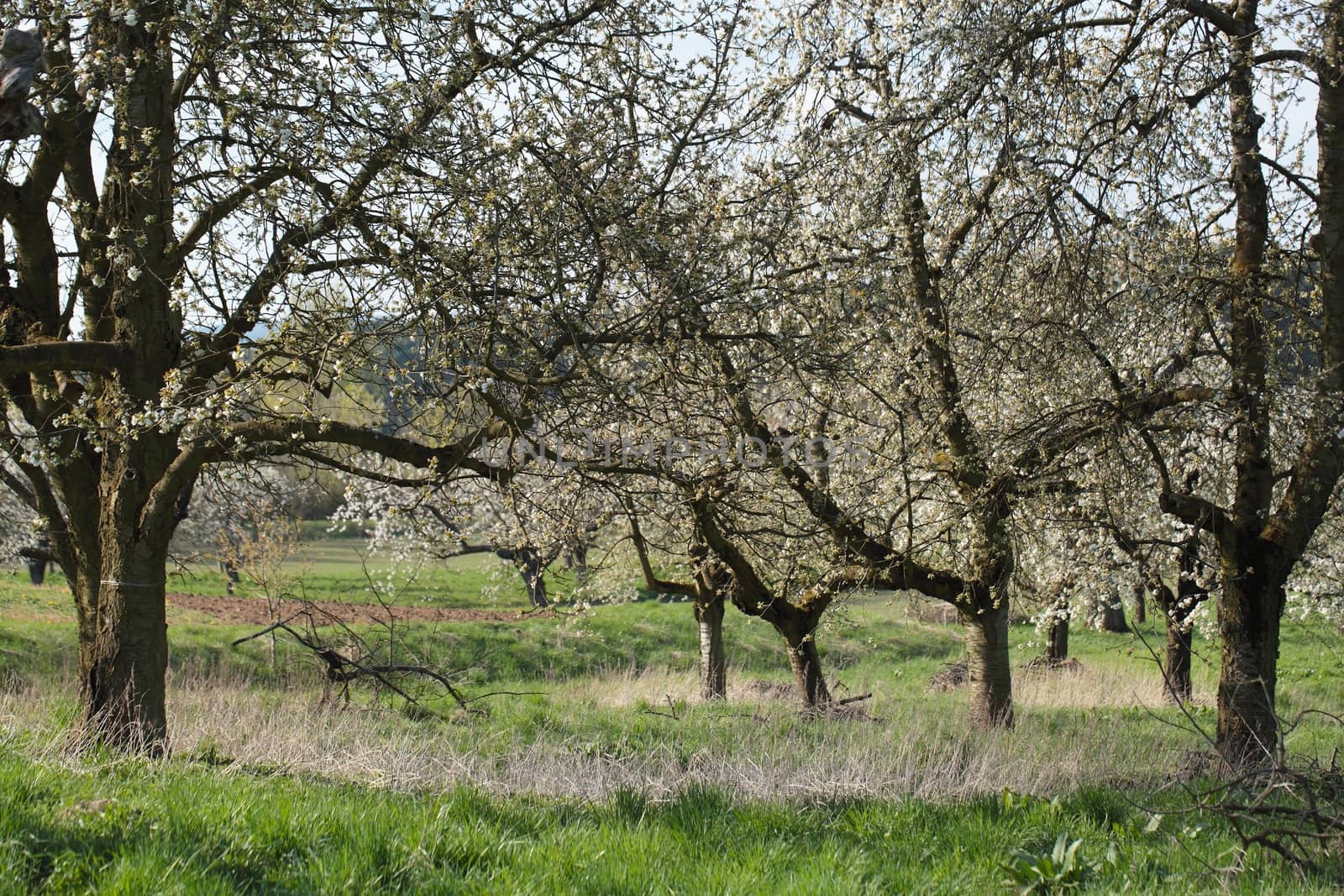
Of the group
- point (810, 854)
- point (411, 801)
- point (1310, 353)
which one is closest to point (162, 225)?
point (411, 801)

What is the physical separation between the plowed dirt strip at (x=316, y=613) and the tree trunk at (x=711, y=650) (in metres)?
6.30

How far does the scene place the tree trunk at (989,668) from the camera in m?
9.83

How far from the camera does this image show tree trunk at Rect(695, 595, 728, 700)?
13.6 m

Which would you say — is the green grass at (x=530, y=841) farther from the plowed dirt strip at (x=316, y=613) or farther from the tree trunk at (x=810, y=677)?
the plowed dirt strip at (x=316, y=613)

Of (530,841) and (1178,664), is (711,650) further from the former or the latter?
(530,841)

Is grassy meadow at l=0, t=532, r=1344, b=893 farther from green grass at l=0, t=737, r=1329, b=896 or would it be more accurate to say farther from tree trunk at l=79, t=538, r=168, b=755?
tree trunk at l=79, t=538, r=168, b=755

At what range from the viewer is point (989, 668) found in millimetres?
9984

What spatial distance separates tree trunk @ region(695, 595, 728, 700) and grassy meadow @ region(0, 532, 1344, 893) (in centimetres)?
204

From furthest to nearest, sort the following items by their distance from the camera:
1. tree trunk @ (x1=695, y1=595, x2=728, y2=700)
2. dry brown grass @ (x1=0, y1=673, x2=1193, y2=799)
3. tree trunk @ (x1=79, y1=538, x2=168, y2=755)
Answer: tree trunk @ (x1=695, y1=595, x2=728, y2=700), tree trunk @ (x1=79, y1=538, x2=168, y2=755), dry brown grass @ (x1=0, y1=673, x2=1193, y2=799)

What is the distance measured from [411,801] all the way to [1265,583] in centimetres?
648

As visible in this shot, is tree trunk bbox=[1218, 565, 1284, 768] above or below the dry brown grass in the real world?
above

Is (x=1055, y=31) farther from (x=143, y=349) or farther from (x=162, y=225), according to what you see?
(x=143, y=349)

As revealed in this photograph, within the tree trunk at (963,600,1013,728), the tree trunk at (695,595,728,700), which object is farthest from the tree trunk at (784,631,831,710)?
the tree trunk at (963,600,1013,728)

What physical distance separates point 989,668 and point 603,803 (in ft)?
18.9
